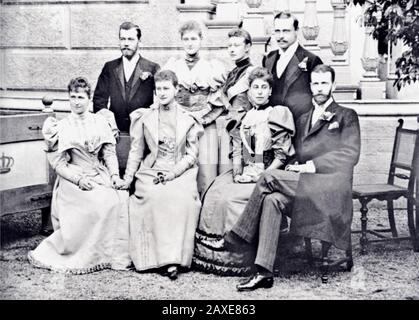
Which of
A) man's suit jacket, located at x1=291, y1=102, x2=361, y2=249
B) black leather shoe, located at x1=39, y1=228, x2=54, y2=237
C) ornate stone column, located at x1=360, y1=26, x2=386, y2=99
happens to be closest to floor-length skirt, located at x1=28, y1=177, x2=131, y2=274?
black leather shoe, located at x1=39, y1=228, x2=54, y2=237

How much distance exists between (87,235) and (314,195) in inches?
68.4

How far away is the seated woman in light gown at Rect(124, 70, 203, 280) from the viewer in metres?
5.25

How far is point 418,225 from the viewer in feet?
19.1

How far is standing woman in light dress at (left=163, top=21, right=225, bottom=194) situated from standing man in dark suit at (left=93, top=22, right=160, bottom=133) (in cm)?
26

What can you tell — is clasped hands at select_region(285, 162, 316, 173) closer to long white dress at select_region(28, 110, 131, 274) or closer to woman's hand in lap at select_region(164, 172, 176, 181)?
woman's hand in lap at select_region(164, 172, 176, 181)

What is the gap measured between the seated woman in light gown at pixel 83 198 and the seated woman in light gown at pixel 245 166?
64cm

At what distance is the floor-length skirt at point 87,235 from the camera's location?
5.33 metres

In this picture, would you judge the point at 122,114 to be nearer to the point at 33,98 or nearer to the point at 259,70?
the point at 259,70

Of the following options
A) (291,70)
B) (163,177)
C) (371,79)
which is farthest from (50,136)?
(371,79)

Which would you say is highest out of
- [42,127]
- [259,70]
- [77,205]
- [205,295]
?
[259,70]

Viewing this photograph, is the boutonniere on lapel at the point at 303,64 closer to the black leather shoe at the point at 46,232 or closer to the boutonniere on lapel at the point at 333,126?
the boutonniere on lapel at the point at 333,126

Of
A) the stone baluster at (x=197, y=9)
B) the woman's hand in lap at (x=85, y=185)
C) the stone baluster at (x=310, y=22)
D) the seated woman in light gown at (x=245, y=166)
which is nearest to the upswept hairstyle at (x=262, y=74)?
the seated woman in light gown at (x=245, y=166)
